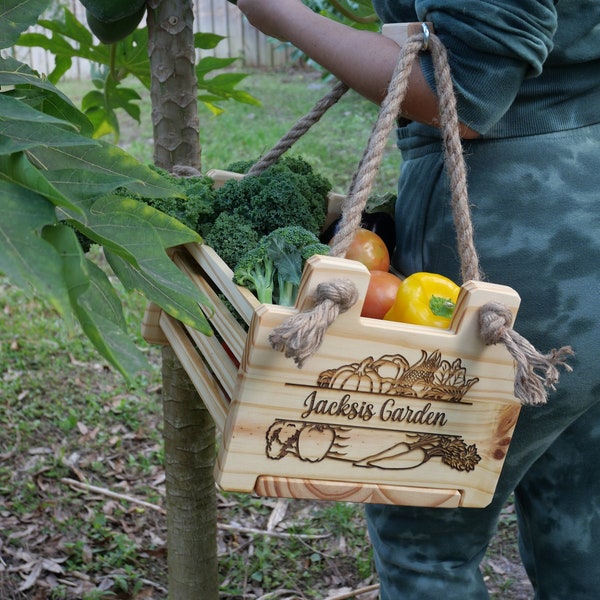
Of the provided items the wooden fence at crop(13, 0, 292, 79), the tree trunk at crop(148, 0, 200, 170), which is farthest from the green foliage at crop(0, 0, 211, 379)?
the wooden fence at crop(13, 0, 292, 79)

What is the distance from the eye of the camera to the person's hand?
1.49m

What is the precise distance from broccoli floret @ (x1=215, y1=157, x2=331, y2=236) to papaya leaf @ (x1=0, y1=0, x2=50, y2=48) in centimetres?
54

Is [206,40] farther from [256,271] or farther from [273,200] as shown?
[256,271]

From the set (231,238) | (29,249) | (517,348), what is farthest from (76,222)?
(517,348)

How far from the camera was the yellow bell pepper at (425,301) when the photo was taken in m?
1.37

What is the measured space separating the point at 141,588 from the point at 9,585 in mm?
417

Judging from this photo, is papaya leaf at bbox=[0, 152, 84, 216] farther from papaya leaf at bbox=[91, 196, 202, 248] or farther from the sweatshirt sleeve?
the sweatshirt sleeve

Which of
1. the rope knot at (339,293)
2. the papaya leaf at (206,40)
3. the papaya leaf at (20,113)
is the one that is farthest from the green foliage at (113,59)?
the rope knot at (339,293)

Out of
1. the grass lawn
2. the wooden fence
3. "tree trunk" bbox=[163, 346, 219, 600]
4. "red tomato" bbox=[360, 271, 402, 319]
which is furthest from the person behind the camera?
the wooden fence

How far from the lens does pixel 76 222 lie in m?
1.15

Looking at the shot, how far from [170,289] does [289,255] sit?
323 millimetres

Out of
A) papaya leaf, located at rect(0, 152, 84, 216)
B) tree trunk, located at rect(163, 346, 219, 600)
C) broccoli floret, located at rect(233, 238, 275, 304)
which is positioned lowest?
tree trunk, located at rect(163, 346, 219, 600)

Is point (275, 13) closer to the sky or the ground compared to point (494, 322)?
closer to the sky

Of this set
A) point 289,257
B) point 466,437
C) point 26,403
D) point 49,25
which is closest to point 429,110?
point 289,257
